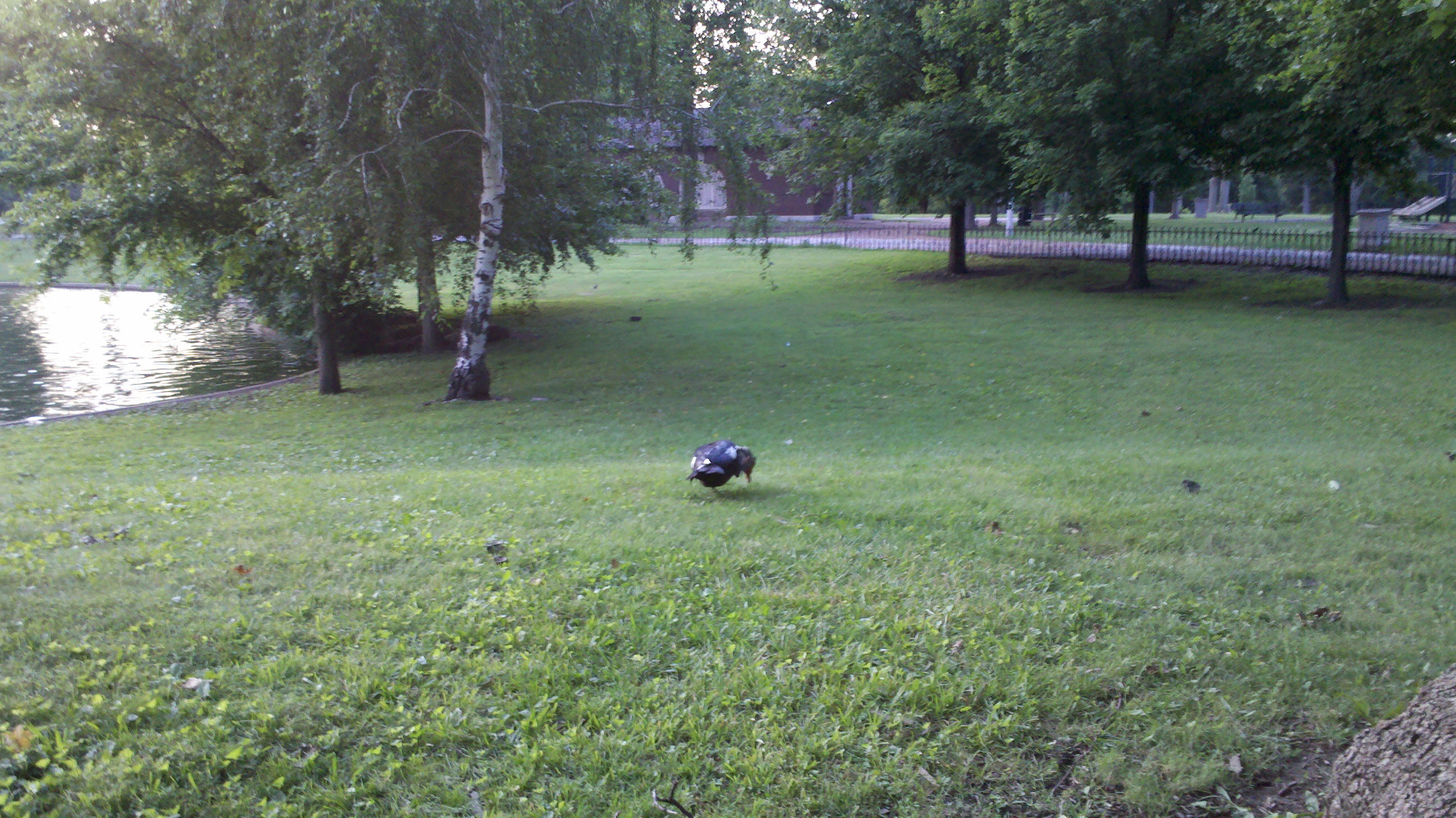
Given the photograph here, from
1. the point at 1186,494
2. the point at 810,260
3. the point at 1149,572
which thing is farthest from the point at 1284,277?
the point at 1149,572

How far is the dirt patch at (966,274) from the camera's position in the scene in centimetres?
2938

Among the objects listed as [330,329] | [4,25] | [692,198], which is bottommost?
[330,329]

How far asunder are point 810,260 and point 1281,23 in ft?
67.2

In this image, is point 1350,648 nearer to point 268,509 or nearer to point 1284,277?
point 268,509

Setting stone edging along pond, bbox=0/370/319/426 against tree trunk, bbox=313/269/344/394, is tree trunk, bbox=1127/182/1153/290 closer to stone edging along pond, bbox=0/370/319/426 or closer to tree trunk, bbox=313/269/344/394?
tree trunk, bbox=313/269/344/394

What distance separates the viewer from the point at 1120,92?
21188mm

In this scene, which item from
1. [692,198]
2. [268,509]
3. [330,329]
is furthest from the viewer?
[330,329]

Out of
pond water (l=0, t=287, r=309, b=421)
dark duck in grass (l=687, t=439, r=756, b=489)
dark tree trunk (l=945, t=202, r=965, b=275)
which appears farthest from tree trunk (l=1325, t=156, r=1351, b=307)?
pond water (l=0, t=287, r=309, b=421)

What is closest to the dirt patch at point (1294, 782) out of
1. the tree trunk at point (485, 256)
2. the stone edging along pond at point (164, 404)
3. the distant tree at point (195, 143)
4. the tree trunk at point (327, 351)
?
the distant tree at point (195, 143)

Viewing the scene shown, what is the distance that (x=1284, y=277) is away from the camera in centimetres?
2445

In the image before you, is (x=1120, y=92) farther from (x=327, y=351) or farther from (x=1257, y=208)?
(x=1257, y=208)

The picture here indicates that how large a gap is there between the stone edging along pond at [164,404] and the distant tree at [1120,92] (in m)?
16.4

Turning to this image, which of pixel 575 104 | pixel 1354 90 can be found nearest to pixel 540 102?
pixel 575 104

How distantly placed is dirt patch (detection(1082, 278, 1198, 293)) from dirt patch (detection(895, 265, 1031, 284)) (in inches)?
140
